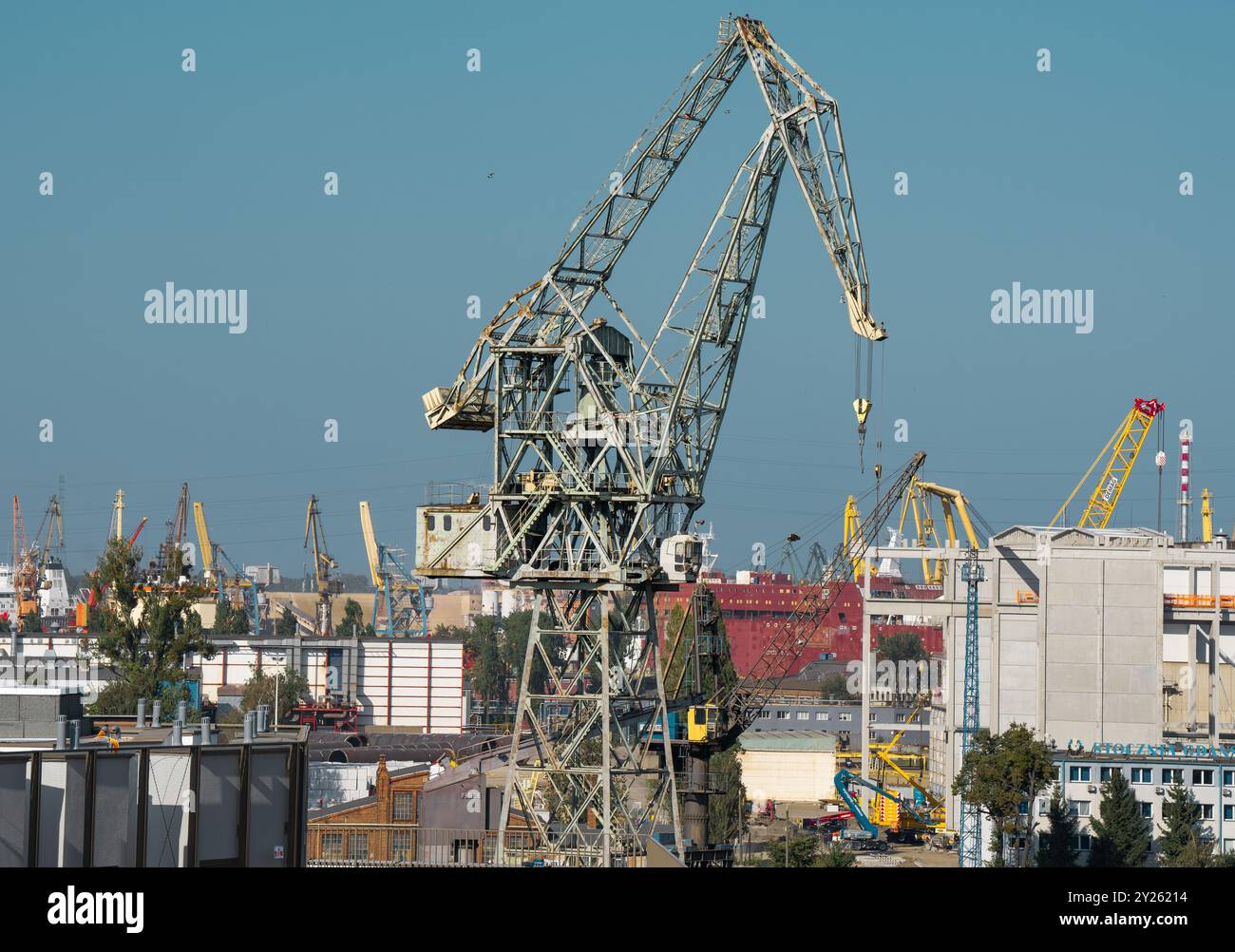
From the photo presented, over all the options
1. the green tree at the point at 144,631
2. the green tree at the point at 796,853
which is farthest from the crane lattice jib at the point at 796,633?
the green tree at the point at 144,631

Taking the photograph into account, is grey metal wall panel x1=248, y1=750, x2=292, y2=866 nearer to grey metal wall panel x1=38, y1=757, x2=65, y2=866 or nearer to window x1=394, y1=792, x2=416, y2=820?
grey metal wall panel x1=38, y1=757, x2=65, y2=866

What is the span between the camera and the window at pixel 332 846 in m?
71.9

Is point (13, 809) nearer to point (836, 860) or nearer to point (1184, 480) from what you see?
point (836, 860)

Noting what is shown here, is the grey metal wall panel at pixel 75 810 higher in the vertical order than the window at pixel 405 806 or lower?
higher

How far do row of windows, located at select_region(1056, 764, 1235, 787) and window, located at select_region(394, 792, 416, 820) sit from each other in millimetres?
31063

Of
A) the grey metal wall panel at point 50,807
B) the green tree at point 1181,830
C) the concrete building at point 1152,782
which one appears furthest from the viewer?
the concrete building at point 1152,782

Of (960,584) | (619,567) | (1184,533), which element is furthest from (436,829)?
(1184,533)

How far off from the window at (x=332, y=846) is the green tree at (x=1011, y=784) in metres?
29.0

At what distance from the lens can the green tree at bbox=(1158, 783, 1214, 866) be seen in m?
75.6

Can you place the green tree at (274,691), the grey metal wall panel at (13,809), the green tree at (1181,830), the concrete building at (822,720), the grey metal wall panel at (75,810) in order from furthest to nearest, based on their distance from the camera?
1. the concrete building at (822,720)
2. the green tree at (274,691)
3. the green tree at (1181,830)
4. the grey metal wall panel at (75,810)
5. the grey metal wall panel at (13,809)

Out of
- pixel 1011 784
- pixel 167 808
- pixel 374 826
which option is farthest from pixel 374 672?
pixel 167 808

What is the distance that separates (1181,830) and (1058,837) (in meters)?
5.58

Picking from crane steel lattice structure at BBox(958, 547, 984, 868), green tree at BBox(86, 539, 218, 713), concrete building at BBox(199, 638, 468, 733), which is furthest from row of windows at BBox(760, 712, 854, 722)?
green tree at BBox(86, 539, 218, 713)

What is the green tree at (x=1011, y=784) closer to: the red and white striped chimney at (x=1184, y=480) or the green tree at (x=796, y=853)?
the green tree at (x=796, y=853)
